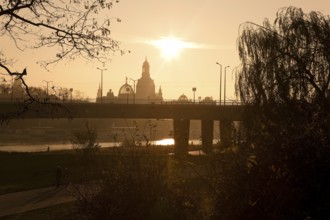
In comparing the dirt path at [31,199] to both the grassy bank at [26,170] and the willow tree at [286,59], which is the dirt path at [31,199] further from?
the willow tree at [286,59]

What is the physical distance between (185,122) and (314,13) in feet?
168

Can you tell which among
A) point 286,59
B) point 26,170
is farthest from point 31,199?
point 26,170

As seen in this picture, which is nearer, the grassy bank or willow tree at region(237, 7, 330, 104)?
willow tree at region(237, 7, 330, 104)

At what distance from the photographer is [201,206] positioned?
1374 cm

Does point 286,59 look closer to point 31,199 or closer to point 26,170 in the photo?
point 31,199

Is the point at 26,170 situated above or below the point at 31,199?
below

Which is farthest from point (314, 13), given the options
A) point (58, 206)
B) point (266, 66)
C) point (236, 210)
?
point (236, 210)

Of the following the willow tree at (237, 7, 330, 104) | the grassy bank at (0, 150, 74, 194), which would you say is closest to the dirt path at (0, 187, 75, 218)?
the grassy bank at (0, 150, 74, 194)

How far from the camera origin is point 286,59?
1077 inches

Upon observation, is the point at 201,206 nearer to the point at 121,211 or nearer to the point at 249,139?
the point at 121,211

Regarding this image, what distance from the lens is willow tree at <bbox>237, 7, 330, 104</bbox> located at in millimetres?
25703

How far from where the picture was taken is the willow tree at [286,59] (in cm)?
2570

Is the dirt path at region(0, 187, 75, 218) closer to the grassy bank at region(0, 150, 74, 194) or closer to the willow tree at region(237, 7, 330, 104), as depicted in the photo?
the grassy bank at region(0, 150, 74, 194)

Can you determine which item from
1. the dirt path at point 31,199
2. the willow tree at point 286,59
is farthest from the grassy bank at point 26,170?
the willow tree at point 286,59
